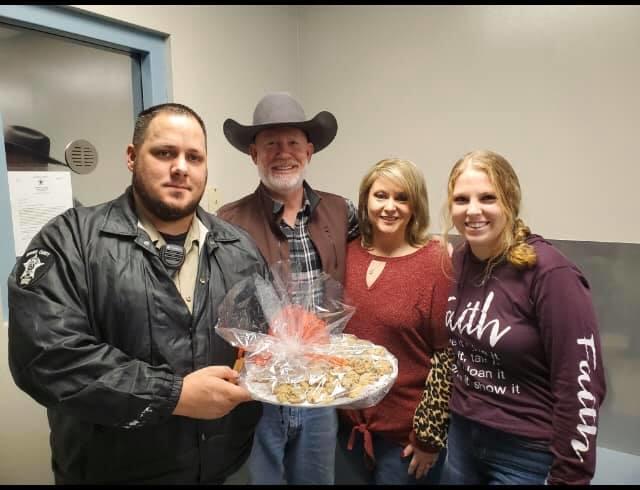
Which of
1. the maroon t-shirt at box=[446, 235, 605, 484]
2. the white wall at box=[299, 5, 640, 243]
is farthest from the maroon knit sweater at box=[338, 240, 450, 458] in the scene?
the white wall at box=[299, 5, 640, 243]

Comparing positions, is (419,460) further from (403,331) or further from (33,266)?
(33,266)

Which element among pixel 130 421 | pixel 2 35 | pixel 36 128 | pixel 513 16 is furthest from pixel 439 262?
pixel 2 35

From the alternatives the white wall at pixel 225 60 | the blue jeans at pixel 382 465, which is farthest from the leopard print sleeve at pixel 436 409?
→ the white wall at pixel 225 60

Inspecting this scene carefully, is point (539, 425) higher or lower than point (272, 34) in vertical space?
lower

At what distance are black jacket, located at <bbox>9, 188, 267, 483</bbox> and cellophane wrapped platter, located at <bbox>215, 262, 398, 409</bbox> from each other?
0.08 metres

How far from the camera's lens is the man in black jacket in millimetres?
938

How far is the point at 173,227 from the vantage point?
1.17m

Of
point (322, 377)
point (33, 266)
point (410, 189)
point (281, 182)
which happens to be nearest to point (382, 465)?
point (322, 377)

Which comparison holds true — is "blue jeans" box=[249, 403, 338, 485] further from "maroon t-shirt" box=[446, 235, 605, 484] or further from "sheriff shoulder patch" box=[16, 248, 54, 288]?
Result: "sheriff shoulder patch" box=[16, 248, 54, 288]

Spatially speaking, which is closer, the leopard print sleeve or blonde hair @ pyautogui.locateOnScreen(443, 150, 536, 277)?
blonde hair @ pyautogui.locateOnScreen(443, 150, 536, 277)

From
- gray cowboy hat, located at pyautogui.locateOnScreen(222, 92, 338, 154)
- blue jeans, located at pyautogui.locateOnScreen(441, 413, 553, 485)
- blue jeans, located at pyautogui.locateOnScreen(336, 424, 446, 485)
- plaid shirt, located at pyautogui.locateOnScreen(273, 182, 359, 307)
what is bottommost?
blue jeans, located at pyautogui.locateOnScreen(336, 424, 446, 485)

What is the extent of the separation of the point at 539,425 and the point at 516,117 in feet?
4.77

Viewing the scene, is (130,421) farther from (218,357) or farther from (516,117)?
(516,117)

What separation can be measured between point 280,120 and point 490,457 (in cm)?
126
